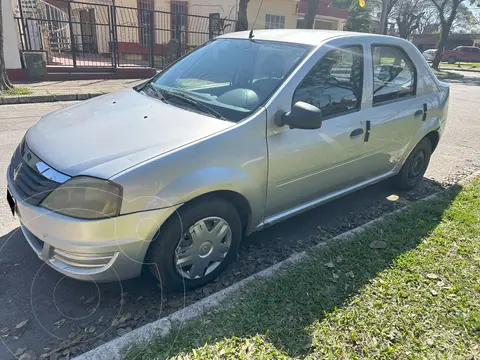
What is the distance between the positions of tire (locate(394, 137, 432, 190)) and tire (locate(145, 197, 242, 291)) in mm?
2676

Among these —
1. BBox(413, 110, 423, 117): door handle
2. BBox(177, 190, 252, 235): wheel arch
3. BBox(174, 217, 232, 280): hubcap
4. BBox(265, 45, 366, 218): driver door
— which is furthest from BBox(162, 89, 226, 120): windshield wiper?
BBox(413, 110, 423, 117): door handle

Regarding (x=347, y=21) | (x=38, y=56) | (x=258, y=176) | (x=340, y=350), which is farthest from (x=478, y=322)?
(x=347, y=21)

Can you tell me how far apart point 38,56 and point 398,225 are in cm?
1169

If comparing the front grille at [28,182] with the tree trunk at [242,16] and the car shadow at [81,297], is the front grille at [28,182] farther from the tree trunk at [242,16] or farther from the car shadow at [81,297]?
the tree trunk at [242,16]

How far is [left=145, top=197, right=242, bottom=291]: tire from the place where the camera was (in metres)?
2.45

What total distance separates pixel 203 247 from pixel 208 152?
2.28 feet

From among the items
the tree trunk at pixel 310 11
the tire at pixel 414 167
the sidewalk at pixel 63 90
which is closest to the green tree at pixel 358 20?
the tree trunk at pixel 310 11

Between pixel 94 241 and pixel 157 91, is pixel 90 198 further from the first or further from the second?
pixel 157 91

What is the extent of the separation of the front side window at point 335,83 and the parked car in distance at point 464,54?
48.1 metres

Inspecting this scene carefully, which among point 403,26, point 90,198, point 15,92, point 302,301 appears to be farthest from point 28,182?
point 403,26

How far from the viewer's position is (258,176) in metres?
2.82

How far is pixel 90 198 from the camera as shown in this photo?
2.22m

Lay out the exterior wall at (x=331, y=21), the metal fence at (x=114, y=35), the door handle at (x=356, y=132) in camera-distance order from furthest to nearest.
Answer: the exterior wall at (x=331, y=21)
the metal fence at (x=114, y=35)
the door handle at (x=356, y=132)

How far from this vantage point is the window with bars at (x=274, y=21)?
70.7ft
